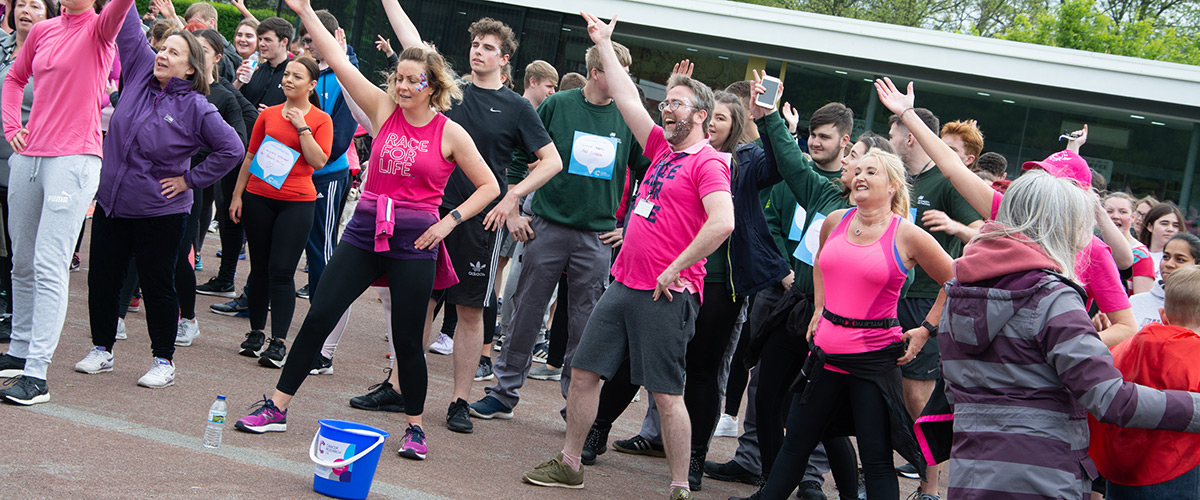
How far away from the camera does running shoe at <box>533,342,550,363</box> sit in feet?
27.2

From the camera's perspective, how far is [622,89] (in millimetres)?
4984

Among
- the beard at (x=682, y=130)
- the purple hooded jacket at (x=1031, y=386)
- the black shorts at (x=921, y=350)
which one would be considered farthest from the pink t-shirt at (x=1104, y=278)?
the beard at (x=682, y=130)

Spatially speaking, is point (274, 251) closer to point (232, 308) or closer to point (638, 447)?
point (232, 308)

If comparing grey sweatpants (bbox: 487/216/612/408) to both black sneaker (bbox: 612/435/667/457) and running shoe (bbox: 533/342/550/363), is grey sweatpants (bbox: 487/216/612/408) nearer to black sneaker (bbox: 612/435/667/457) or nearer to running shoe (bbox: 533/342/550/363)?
black sneaker (bbox: 612/435/667/457)

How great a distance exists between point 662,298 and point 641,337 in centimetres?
20

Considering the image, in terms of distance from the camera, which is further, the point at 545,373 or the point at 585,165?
the point at 545,373

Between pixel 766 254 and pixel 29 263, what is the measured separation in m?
3.74

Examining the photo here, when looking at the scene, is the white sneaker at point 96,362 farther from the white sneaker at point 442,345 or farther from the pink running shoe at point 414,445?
the white sneaker at point 442,345

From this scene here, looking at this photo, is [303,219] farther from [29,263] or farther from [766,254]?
[766,254]

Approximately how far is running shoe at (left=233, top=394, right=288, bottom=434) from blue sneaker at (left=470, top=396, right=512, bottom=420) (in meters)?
1.36

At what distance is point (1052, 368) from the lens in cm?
311

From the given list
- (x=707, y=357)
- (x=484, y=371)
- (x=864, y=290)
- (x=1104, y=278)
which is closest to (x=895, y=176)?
(x=864, y=290)

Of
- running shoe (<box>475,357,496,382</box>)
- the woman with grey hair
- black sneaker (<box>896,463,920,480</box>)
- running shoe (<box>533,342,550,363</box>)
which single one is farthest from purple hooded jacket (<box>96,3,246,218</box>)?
black sneaker (<box>896,463,920,480</box>)

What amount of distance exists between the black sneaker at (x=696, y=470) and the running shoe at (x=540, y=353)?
3.20 m
